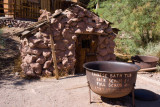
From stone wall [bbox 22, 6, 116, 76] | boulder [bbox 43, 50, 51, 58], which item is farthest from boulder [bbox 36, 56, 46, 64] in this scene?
boulder [bbox 43, 50, 51, 58]

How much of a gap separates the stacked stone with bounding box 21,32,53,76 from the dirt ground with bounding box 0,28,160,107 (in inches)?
15.9

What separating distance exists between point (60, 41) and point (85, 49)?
4.20 ft

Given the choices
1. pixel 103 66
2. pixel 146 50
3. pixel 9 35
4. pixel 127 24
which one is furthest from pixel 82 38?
pixel 9 35

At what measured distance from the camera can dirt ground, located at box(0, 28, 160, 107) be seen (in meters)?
4.31

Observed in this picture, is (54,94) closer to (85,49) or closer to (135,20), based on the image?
(85,49)

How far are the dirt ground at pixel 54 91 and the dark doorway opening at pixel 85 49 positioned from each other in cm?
69

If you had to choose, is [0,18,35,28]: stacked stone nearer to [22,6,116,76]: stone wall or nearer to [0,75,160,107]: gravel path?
[22,6,116,76]: stone wall

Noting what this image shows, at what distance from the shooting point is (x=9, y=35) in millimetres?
10703

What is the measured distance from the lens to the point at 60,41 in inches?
264

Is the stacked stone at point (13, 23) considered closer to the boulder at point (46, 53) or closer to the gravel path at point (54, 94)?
the boulder at point (46, 53)

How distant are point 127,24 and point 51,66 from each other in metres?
5.46

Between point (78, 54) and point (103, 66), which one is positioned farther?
point (78, 54)

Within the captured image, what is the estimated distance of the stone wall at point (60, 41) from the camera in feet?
20.9

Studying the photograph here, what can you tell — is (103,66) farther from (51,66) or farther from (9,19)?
(9,19)
